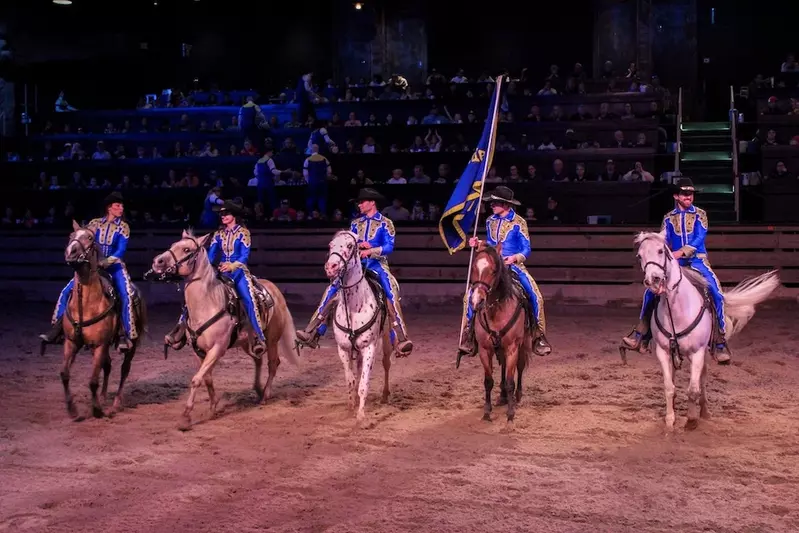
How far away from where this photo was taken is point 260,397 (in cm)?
930

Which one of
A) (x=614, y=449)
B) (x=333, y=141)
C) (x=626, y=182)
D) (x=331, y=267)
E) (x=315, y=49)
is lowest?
(x=614, y=449)

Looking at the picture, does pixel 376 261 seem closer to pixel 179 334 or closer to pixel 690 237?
pixel 179 334

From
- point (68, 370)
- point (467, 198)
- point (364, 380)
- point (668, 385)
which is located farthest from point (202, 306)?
point (668, 385)

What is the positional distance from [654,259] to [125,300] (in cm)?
519

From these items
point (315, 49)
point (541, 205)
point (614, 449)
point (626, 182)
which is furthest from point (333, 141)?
point (614, 449)

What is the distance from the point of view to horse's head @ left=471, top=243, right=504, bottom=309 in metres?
7.42

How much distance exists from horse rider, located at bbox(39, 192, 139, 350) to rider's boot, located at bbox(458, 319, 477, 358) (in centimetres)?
336

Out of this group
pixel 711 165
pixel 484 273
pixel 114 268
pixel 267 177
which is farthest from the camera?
pixel 267 177

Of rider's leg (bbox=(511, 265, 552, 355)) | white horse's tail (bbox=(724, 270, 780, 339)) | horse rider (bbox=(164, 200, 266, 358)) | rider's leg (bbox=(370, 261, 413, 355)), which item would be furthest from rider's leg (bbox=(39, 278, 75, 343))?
white horse's tail (bbox=(724, 270, 780, 339))

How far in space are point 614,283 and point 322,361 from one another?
7.42m

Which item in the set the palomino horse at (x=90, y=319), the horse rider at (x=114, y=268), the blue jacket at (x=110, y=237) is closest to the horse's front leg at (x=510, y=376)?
the horse rider at (x=114, y=268)

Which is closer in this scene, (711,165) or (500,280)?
(500,280)

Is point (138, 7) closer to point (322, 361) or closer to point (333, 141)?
point (333, 141)

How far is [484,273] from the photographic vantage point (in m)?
7.53
